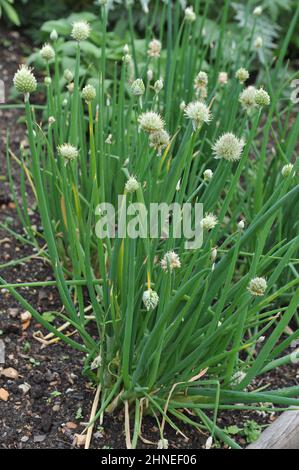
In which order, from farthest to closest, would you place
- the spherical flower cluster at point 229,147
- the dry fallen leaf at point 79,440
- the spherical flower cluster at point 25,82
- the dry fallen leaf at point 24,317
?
the dry fallen leaf at point 24,317, the dry fallen leaf at point 79,440, the spherical flower cluster at point 229,147, the spherical flower cluster at point 25,82

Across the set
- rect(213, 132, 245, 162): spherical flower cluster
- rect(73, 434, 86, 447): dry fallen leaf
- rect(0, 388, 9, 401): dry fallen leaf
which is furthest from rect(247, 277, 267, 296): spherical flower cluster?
rect(0, 388, 9, 401): dry fallen leaf

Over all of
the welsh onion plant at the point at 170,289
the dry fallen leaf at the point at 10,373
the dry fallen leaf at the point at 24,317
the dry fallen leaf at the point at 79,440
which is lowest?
the dry fallen leaf at the point at 79,440

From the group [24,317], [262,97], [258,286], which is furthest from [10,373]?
→ [262,97]

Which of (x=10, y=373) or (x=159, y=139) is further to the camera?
(x=10, y=373)

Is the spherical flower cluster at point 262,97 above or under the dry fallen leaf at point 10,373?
above

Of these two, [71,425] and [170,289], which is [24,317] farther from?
[170,289]

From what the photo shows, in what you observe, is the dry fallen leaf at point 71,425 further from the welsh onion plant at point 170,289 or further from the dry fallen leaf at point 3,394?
the dry fallen leaf at point 3,394

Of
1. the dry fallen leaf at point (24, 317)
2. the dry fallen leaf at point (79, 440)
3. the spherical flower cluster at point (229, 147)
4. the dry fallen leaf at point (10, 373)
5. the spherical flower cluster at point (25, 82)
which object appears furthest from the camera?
the dry fallen leaf at point (24, 317)

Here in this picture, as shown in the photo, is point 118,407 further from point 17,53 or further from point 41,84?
point 17,53

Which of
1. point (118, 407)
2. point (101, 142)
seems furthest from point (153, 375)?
point (101, 142)

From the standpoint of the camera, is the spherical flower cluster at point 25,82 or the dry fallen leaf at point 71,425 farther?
the dry fallen leaf at point 71,425

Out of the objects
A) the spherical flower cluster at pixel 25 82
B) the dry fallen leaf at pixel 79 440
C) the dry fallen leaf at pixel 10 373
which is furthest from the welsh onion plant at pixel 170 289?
the dry fallen leaf at pixel 10 373

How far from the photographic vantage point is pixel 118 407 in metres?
2.04

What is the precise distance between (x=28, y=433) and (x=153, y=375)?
1.37 ft
